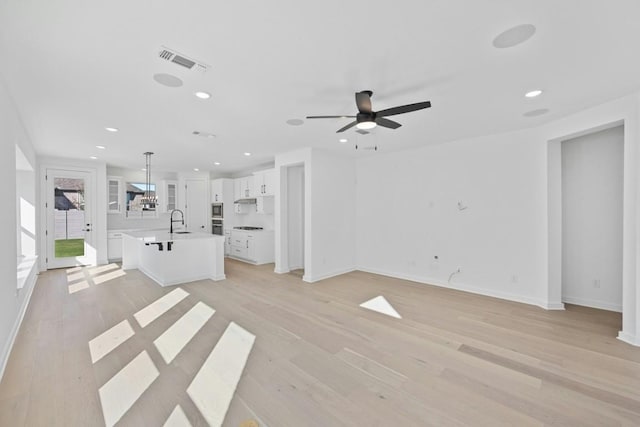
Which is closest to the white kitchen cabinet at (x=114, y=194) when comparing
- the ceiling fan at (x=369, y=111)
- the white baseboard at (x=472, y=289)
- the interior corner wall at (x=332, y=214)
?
the interior corner wall at (x=332, y=214)

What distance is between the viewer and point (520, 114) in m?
3.63

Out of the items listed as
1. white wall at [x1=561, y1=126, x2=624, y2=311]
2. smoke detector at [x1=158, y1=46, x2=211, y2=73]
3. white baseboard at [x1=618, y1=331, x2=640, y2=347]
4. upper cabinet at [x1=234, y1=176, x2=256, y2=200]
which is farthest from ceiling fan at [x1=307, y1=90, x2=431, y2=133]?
upper cabinet at [x1=234, y1=176, x2=256, y2=200]

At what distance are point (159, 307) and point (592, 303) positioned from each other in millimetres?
6259

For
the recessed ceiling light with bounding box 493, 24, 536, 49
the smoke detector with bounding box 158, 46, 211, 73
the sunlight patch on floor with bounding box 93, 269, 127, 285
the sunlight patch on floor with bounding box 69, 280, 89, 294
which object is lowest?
the sunlight patch on floor with bounding box 69, 280, 89, 294

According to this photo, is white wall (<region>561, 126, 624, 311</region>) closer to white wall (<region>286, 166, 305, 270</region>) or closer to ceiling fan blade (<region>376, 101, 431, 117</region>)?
ceiling fan blade (<region>376, 101, 431, 117</region>)

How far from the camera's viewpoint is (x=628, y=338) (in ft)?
9.71

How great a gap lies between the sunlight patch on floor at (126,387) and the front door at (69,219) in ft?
19.0

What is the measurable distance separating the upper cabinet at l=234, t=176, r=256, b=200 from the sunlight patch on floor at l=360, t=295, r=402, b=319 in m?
4.67

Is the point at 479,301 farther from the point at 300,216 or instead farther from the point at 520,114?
the point at 300,216

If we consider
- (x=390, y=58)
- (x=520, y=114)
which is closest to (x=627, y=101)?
(x=520, y=114)

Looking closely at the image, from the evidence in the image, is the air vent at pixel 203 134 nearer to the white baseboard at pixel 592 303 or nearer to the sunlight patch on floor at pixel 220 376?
the sunlight patch on floor at pixel 220 376

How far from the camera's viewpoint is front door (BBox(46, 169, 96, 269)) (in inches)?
248

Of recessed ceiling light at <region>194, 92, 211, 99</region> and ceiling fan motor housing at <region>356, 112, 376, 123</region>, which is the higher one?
recessed ceiling light at <region>194, 92, 211, 99</region>

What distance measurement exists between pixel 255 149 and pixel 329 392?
4564 millimetres
